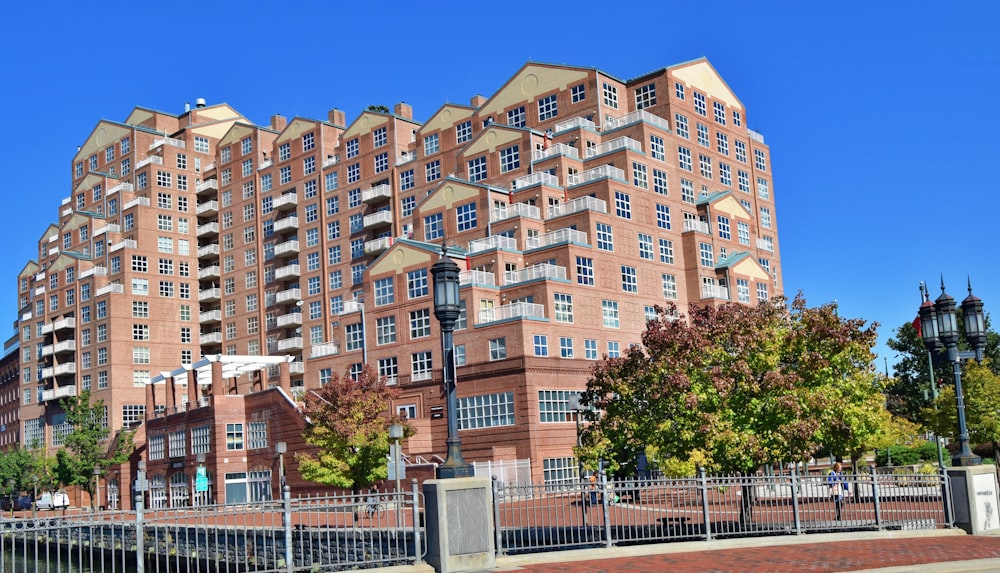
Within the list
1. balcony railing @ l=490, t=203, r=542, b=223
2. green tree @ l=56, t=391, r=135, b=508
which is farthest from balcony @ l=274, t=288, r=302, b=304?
balcony railing @ l=490, t=203, r=542, b=223

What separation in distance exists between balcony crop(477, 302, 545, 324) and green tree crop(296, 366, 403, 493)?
8.83 meters

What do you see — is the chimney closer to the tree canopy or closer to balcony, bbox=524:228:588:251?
balcony, bbox=524:228:588:251

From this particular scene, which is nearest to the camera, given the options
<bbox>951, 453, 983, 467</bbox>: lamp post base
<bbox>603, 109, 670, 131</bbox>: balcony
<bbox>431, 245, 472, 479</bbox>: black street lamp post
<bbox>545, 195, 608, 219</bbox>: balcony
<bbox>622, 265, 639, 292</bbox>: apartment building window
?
<bbox>431, 245, 472, 479</bbox>: black street lamp post

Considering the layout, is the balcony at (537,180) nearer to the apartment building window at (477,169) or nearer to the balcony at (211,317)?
the apartment building window at (477,169)

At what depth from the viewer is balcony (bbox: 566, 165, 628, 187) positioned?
6456 centimetres

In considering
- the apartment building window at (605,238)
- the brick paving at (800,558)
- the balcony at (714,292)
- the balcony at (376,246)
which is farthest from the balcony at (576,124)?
the brick paving at (800,558)

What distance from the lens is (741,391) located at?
92.5 feet

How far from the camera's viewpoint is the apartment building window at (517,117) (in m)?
74.4

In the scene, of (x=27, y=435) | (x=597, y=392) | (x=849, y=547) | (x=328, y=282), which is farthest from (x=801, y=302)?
(x=27, y=435)

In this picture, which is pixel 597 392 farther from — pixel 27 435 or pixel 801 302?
pixel 27 435

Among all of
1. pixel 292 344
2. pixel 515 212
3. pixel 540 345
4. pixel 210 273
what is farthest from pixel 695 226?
pixel 210 273

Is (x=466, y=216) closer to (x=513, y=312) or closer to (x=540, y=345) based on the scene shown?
(x=513, y=312)

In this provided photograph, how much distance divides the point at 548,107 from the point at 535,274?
17663 mm

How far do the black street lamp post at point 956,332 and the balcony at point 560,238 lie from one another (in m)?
34.8
